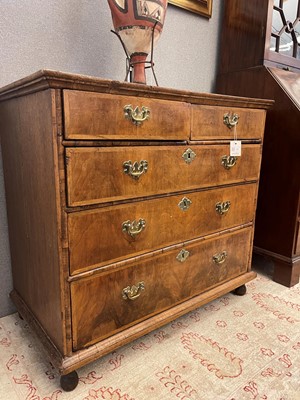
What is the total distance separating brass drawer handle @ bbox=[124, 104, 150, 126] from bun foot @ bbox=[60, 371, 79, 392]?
2.76 ft

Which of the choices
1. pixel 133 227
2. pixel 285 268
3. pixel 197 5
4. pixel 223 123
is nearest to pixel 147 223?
pixel 133 227

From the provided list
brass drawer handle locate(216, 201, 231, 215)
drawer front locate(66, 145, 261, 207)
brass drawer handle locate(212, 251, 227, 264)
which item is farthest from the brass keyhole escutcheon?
brass drawer handle locate(212, 251, 227, 264)

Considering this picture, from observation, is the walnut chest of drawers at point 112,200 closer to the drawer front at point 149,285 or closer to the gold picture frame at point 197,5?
the drawer front at point 149,285

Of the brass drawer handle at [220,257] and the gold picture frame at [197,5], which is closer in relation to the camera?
the brass drawer handle at [220,257]

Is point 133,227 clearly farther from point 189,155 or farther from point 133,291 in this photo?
point 189,155

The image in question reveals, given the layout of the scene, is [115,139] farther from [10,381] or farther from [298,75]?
[298,75]

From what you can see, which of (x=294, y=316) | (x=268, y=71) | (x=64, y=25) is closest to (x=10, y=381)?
(x=294, y=316)

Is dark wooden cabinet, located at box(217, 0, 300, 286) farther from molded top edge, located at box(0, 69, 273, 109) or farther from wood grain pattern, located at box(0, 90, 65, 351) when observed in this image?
wood grain pattern, located at box(0, 90, 65, 351)

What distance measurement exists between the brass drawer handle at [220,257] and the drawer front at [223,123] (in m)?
0.52

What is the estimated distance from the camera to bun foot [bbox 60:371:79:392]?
97cm

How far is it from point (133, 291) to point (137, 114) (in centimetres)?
61

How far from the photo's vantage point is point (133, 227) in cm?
101

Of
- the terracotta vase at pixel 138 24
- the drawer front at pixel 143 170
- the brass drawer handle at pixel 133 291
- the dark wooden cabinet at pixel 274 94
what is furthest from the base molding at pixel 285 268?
the terracotta vase at pixel 138 24

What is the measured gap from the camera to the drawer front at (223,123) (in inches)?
43.8
